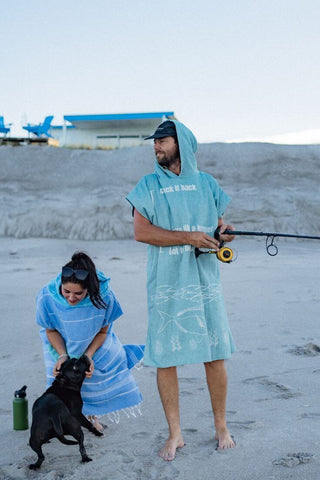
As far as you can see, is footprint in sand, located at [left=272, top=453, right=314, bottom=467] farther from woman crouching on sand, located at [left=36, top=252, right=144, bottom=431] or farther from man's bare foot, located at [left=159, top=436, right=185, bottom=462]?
woman crouching on sand, located at [left=36, top=252, right=144, bottom=431]

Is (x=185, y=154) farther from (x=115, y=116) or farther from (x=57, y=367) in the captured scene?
(x=115, y=116)

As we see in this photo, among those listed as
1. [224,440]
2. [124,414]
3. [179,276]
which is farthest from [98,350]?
[224,440]

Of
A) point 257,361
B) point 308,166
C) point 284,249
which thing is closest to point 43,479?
point 257,361

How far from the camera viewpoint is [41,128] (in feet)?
86.5

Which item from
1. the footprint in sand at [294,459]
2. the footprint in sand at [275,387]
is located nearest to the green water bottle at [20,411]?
the footprint in sand at [294,459]

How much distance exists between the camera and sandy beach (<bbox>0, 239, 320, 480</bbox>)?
8.82 feet

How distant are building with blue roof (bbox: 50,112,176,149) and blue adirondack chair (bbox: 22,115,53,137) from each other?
0.73 metres

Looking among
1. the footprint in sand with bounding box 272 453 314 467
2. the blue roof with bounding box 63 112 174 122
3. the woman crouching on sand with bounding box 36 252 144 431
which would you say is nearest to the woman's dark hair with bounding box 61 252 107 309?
the woman crouching on sand with bounding box 36 252 144 431

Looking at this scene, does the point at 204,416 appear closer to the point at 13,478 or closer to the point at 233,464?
the point at 233,464

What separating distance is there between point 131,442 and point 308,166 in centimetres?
1417

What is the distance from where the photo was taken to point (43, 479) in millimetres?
2594

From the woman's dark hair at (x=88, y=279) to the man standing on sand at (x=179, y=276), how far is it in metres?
0.30

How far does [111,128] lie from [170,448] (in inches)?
1012

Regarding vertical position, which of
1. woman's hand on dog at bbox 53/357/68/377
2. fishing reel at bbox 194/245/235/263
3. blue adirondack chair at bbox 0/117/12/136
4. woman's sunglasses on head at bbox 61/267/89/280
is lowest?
woman's hand on dog at bbox 53/357/68/377
